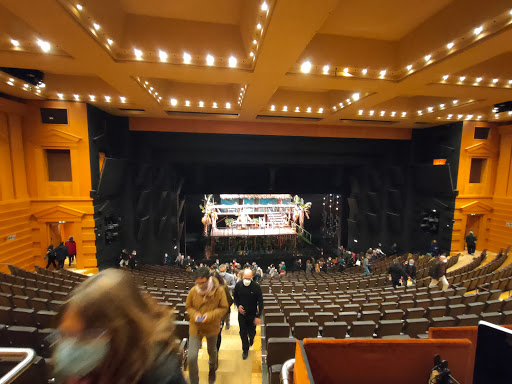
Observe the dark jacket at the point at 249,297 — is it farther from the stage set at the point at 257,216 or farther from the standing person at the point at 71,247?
the stage set at the point at 257,216

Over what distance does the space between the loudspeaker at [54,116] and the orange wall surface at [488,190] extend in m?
18.7

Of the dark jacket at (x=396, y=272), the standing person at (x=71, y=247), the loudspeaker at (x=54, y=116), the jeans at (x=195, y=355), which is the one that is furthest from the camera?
the standing person at (x=71, y=247)

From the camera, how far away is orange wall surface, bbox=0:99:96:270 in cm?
902

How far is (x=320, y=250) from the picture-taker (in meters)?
20.0

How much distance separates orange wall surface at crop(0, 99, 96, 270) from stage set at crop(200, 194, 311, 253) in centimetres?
987

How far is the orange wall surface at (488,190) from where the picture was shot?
1270cm

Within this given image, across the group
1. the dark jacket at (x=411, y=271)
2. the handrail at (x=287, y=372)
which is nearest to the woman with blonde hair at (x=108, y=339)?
the handrail at (x=287, y=372)

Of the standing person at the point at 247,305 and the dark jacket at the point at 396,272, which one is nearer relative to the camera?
the standing person at the point at 247,305

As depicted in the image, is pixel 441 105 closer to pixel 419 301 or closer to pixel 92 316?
pixel 419 301

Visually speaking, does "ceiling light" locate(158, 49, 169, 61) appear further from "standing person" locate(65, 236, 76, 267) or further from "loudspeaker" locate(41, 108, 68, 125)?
"standing person" locate(65, 236, 76, 267)

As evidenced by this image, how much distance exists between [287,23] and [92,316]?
5.05 metres

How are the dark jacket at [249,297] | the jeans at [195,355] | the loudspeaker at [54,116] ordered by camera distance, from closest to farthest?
the jeans at [195,355] < the dark jacket at [249,297] < the loudspeaker at [54,116]

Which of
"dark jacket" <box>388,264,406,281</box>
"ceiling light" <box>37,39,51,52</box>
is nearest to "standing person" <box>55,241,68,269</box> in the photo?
"ceiling light" <box>37,39,51,52</box>

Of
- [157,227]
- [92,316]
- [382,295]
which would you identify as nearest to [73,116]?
[157,227]
